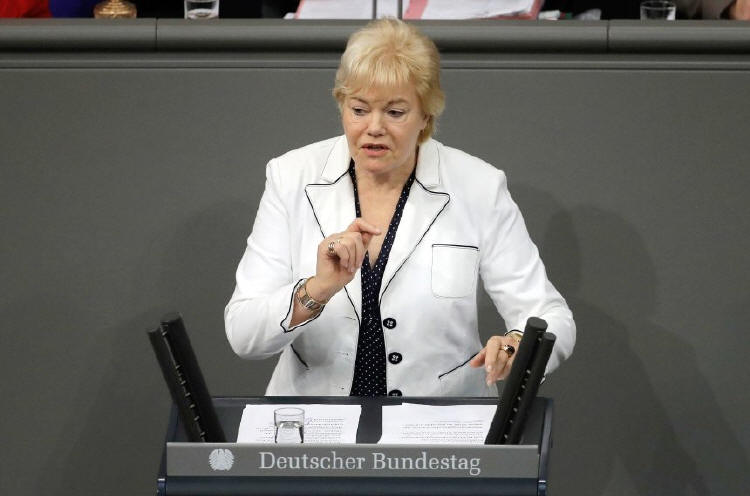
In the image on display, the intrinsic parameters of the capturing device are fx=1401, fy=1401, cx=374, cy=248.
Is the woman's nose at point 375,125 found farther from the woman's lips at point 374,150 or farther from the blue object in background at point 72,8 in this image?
the blue object in background at point 72,8

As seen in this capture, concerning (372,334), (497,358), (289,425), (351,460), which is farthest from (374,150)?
(351,460)

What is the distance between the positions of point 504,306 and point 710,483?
4.26 feet

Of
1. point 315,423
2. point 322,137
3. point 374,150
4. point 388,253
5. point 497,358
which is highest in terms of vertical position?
point 374,150

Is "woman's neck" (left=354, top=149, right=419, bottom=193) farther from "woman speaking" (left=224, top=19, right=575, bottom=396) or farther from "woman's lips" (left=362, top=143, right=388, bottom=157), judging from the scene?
"woman's lips" (left=362, top=143, right=388, bottom=157)

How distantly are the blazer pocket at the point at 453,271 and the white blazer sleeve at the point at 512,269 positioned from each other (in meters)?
0.06

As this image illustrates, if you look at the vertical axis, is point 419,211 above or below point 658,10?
below

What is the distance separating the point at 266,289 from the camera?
2969 mm

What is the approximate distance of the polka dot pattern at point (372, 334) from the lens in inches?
118

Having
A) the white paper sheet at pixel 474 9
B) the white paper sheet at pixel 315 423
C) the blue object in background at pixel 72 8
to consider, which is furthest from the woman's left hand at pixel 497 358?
the blue object in background at pixel 72 8

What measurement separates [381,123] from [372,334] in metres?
0.46

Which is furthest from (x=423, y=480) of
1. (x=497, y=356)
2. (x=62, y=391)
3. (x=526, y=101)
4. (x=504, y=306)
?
(x=62, y=391)

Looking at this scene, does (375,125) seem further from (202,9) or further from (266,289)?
(202,9)

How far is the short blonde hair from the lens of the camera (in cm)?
285

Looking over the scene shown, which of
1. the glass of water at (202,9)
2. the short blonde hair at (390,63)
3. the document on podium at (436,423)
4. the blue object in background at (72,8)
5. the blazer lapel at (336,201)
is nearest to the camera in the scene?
the document on podium at (436,423)
